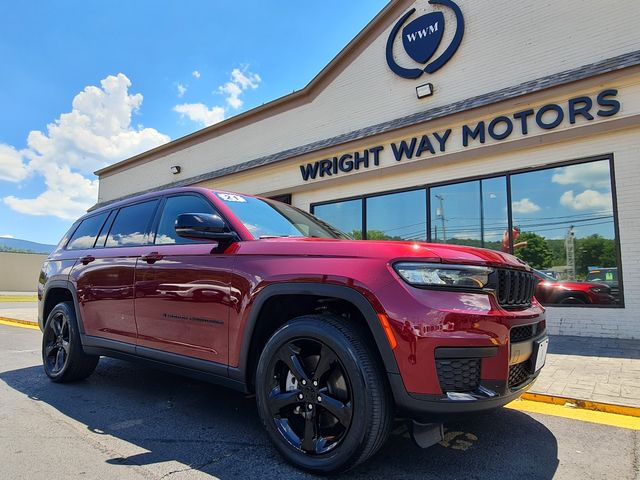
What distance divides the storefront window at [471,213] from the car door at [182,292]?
6.50 metres

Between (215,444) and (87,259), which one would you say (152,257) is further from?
(215,444)

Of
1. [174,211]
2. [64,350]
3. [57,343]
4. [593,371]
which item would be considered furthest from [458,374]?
[57,343]

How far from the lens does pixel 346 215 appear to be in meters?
10.9

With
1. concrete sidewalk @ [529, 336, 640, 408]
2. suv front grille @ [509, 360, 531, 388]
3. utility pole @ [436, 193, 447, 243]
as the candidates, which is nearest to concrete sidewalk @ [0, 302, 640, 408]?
concrete sidewalk @ [529, 336, 640, 408]

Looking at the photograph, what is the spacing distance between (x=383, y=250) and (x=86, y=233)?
12.3 ft

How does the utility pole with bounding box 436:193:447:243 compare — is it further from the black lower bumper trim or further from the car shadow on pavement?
the black lower bumper trim

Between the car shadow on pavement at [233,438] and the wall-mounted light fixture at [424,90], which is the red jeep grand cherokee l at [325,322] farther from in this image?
the wall-mounted light fixture at [424,90]

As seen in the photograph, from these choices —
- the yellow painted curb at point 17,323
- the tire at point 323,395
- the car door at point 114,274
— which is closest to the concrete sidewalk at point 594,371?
the tire at point 323,395

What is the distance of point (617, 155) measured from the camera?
7113 mm

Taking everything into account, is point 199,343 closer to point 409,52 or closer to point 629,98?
point 629,98

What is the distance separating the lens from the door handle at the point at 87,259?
170 inches

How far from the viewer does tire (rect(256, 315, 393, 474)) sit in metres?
2.29

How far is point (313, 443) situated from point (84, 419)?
213 centimetres

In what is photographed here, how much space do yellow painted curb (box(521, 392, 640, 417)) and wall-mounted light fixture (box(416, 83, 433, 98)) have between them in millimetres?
6966
